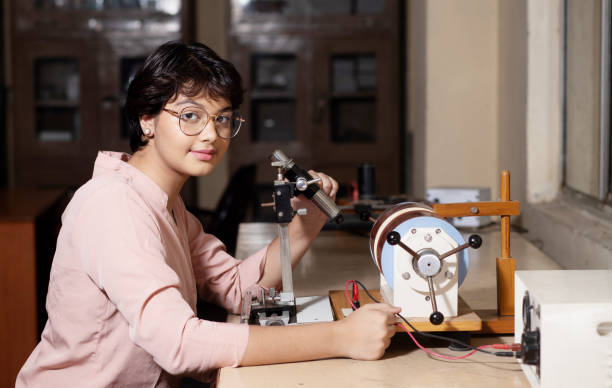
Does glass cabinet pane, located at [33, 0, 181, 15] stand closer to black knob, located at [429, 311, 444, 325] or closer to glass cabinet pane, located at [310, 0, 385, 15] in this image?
glass cabinet pane, located at [310, 0, 385, 15]

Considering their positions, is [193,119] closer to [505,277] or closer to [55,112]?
[505,277]

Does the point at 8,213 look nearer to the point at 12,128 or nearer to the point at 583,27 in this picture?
the point at 12,128

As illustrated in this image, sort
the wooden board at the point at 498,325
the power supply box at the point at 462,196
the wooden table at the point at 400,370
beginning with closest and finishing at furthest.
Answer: the wooden table at the point at 400,370, the wooden board at the point at 498,325, the power supply box at the point at 462,196

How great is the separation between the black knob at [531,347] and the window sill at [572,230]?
614 mm

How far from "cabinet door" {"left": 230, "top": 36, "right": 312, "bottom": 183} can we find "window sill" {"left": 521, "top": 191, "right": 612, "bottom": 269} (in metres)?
2.17

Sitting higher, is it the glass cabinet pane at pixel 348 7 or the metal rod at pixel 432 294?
the glass cabinet pane at pixel 348 7

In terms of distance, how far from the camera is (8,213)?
2.91m

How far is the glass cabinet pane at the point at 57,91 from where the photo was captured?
418 centimetres

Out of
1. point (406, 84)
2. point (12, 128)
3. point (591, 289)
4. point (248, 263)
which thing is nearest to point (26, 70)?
point (12, 128)

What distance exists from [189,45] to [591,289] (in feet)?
2.57

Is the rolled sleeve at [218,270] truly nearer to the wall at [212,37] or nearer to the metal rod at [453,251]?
the metal rod at [453,251]

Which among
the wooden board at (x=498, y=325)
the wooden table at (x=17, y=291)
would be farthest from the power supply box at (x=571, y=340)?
the wooden table at (x=17, y=291)

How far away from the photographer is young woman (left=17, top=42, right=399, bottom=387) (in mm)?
1024

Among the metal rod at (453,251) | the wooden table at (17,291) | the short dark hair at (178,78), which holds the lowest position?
the wooden table at (17,291)
